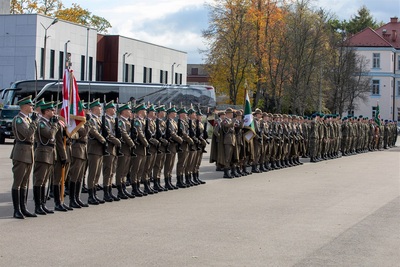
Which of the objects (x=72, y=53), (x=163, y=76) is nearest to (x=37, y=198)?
(x=72, y=53)

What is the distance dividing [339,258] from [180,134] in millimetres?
8400

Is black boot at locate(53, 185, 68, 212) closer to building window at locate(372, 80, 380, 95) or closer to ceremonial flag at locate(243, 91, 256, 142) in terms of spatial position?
ceremonial flag at locate(243, 91, 256, 142)

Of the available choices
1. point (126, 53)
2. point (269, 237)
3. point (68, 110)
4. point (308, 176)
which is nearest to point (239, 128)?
point (308, 176)

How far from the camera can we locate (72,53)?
61.9 m

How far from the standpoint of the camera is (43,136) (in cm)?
1159

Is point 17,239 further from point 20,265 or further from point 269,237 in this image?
point 269,237

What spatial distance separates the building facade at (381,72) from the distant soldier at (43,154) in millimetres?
77321

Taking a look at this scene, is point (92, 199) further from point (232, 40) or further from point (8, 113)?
point (232, 40)

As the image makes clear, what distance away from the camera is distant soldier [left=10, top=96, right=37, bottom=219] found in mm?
11078

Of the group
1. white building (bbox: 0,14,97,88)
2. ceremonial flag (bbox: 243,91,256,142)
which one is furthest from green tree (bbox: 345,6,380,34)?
ceremonial flag (bbox: 243,91,256,142)

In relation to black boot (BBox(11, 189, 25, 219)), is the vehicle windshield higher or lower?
higher

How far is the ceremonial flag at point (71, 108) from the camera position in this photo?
40.7ft

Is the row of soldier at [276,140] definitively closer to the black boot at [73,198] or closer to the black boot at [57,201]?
the black boot at [73,198]

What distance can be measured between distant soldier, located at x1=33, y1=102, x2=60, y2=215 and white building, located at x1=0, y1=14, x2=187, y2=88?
121 feet
